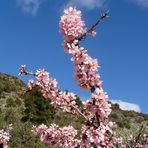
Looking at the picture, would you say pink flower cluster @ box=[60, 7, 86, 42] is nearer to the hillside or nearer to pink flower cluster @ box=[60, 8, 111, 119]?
pink flower cluster @ box=[60, 8, 111, 119]

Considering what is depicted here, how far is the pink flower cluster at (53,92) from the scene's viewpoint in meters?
6.87

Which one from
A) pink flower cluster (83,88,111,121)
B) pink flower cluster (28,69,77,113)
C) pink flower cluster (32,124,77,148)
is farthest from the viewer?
pink flower cluster (32,124,77,148)

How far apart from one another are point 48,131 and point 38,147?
10844 mm

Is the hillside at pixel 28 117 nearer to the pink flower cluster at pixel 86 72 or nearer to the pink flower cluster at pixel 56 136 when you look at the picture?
the pink flower cluster at pixel 56 136

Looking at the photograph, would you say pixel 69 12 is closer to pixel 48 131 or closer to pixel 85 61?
pixel 85 61

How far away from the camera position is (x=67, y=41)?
5.72m

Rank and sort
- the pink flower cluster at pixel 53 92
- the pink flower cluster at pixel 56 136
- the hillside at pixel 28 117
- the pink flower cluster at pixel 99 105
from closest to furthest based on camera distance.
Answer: the pink flower cluster at pixel 99 105 → the pink flower cluster at pixel 53 92 → the pink flower cluster at pixel 56 136 → the hillside at pixel 28 117

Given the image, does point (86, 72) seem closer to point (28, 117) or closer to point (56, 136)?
point (56, 136)

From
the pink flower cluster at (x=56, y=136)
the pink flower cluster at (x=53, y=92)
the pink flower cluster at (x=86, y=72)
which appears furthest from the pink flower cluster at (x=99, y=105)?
the pink flower cluster at (x=56, y=136)

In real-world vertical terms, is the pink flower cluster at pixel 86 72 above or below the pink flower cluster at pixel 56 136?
below

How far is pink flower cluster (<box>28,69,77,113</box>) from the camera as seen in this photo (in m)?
6.87

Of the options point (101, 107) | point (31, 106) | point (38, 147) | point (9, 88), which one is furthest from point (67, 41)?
point (9, 88)

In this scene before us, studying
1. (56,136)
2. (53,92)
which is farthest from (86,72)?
(56,136)

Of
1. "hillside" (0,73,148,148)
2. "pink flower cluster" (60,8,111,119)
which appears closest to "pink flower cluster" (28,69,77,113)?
"pink flower cluster" (60,8,111,119)
